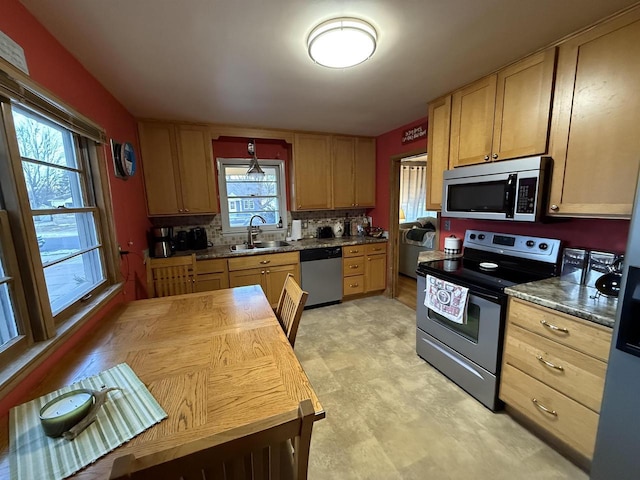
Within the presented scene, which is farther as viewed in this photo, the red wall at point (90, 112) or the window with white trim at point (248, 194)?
the window with white trim at point (248, 194)

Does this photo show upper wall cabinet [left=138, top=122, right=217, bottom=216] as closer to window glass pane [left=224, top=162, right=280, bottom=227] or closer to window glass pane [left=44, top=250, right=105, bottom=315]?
window glass pane [left=224, top=162, right=280, bottom=227]

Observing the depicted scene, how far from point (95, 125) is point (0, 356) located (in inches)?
54.6

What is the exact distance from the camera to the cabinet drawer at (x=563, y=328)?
1.21 m

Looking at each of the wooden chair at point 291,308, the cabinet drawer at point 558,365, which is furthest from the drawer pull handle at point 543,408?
the wooden chair at point 291,308

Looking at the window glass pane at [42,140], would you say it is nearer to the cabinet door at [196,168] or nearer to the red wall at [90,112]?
the red wall at [90,112]

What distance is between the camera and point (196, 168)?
2.98 m

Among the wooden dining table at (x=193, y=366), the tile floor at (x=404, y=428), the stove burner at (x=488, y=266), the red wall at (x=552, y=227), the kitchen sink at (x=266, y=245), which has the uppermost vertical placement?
the red wall at (x=552, y=227)

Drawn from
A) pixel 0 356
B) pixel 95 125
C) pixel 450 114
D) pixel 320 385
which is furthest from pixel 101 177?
pixel 450 114

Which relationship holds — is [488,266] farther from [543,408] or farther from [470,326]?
[543,408]

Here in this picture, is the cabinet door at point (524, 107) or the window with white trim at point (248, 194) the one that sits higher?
the cabinet door at point (524, 107)

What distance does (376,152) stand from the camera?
3.79 meters

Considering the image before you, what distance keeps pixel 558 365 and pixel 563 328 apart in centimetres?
21

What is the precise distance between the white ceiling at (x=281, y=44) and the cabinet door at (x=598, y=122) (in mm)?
137

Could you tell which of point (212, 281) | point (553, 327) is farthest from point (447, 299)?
point (212, 281)
